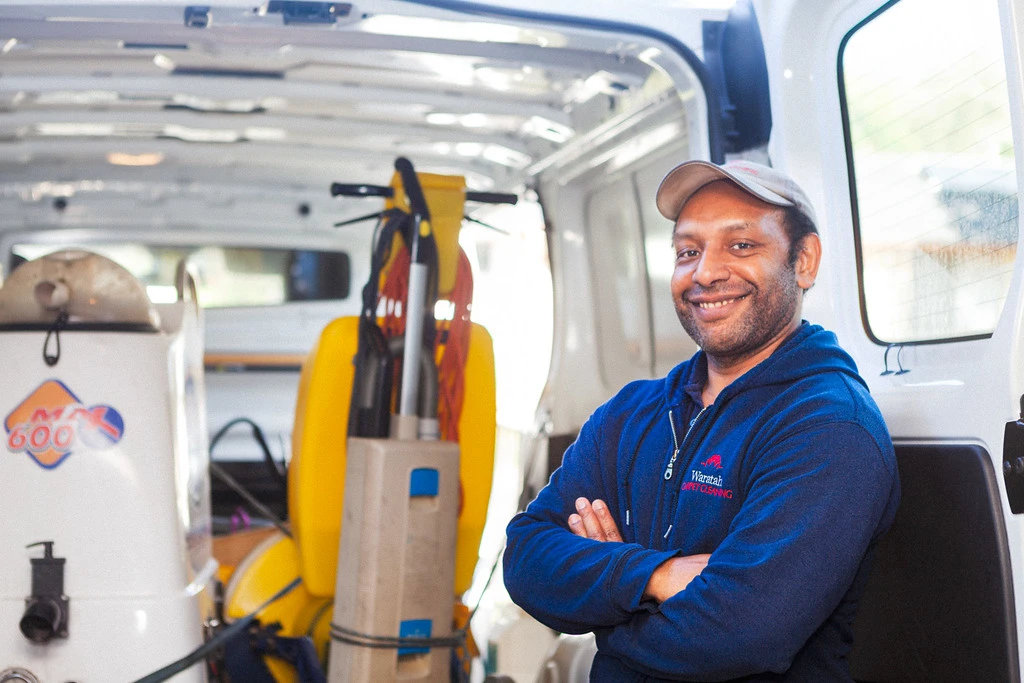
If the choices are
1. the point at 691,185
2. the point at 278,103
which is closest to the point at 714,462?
the point at 691,185

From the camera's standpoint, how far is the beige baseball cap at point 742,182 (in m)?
2.16

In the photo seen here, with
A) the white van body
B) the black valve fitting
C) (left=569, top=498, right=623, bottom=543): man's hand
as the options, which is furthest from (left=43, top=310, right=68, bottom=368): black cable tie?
(left=569, top=498, right=623, bottom=543): man's hand

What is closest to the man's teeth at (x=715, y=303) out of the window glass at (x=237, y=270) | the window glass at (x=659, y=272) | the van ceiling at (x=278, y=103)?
the van ceiling at (x=278, y=103)

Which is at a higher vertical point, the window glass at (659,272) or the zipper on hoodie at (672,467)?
the window glass at (659,272)

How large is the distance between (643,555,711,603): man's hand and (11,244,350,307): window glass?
12.3ft

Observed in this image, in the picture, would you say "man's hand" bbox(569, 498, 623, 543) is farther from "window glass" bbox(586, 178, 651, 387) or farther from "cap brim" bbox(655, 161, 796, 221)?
"window glass" bbox(586, 178, 651, 387)

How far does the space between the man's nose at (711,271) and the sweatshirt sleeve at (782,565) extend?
1.29 ft

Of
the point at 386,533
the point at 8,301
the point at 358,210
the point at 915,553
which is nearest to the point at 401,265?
the point at 386,533

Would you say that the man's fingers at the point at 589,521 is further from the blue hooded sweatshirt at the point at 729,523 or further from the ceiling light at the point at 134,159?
the ceiling light at the point at 134,159

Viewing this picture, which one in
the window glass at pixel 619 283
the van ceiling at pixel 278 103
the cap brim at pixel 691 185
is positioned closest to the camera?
the cap brim at pixel 691 185

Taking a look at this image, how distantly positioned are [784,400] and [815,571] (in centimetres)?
36

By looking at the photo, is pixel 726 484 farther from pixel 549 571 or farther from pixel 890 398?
pixel 890 398

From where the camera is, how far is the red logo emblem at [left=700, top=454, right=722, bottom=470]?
208 cm

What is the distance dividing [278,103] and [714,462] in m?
2.60
